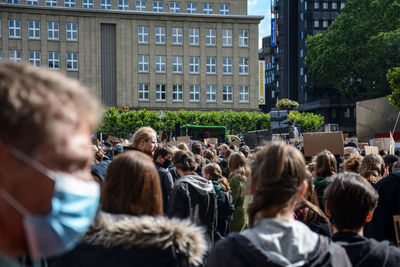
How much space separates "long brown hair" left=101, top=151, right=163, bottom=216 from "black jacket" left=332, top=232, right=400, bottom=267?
3.72ft

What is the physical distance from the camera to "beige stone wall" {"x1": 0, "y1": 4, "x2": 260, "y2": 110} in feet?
164

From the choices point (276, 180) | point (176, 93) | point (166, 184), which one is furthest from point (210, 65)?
point (276, 180)

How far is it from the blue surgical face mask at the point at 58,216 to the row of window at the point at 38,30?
5301 cm

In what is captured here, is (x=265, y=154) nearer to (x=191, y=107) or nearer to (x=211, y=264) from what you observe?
(x=211, y=264)

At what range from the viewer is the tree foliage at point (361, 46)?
1471 inches

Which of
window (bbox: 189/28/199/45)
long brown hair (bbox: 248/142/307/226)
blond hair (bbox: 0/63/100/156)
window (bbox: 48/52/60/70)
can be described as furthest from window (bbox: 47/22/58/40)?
blond hair (bbox: 0/63/100/156)

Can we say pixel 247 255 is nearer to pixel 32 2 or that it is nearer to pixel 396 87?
pixel 396 87

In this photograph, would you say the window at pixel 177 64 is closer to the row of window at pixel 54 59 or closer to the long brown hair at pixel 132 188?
the row of window at pixel 54 59

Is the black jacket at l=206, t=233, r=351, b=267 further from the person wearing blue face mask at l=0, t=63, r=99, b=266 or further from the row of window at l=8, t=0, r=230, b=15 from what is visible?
the row of window at l=8, t=0, r=230, b=15

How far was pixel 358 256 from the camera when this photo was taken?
2.43 m

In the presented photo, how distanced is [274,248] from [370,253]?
2.50 ft

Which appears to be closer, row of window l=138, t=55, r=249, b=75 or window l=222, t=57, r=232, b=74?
row of window l=138, t=55, r=249, b=75

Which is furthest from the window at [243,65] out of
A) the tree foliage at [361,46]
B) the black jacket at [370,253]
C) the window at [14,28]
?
the black jacket at [370,253]

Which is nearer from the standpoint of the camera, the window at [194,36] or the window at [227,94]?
the window at [194,36]
